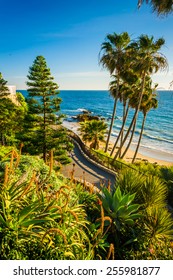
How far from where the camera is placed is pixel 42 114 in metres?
18.7

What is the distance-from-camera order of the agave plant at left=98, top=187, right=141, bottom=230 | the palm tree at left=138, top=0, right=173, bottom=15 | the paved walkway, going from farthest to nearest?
the paved walkway
the palm tree at left=138, top=0, right=173, bottom=15
the agave plant at left=98, top=187, right=141, bottom=230

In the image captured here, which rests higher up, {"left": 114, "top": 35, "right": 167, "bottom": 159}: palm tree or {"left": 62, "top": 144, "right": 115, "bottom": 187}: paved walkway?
{"left": 114, "top": 35, "right": 167, "bottom": 159}: palm tree

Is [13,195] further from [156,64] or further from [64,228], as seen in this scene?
[156,64]

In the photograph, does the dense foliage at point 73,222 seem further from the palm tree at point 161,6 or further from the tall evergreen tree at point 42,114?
the tall evergreen tree at point 42,114

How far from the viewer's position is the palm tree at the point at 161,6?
7.28 m

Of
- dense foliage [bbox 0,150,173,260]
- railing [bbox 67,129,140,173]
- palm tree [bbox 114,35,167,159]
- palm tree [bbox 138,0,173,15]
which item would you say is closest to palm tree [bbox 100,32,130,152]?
palm tree [bbox 114,35,167,159]

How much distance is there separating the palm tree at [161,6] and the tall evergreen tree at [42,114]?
38.0 ft

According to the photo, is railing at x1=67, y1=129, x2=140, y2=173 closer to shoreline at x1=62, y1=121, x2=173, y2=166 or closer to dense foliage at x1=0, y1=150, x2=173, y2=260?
dense foliage at x1=0, y1=150, x2=173, y2=260

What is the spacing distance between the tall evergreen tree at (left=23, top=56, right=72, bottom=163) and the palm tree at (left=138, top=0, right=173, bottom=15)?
11.6 metres

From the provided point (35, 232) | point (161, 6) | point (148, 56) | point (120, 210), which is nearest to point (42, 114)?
point (148, 56)

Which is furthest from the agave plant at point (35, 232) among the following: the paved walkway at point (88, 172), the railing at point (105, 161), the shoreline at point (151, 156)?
the shoreline at point (151, 156)

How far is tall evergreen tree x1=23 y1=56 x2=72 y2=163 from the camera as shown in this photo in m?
17.6

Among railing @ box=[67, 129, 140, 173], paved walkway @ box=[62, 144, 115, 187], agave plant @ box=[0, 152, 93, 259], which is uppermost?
agave plant @ box=[0, 152, 93, 259]
